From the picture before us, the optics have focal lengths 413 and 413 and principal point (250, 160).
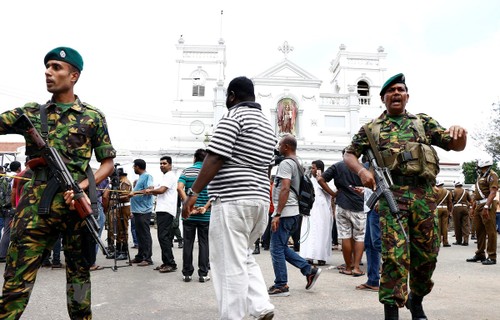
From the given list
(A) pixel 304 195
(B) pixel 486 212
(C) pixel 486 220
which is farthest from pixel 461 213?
(A) pixel 304 195

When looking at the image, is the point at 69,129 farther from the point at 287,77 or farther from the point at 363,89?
the point at 363,89

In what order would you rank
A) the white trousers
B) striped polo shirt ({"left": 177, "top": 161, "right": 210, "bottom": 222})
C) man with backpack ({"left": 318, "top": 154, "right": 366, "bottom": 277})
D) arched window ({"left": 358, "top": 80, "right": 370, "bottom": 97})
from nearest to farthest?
the white trousers
striped polo shirt ({"left": 177, "top": 161, "right": 210, "bottom": 222})
man with backpack ({"left": 318, "top": 154, "right": 366, "bottom": 277})
arched window ({"left": 358, "top": 80, "right": 370, "bottom": 97})

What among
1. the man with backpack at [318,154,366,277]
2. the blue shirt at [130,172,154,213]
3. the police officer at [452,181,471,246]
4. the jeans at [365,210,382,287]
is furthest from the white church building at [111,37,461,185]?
the jeans at [365,210,382,287]

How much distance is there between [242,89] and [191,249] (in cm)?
314

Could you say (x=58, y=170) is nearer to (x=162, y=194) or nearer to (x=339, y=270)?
(x=162, y=194)

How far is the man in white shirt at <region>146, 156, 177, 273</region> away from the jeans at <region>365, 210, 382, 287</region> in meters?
2.94

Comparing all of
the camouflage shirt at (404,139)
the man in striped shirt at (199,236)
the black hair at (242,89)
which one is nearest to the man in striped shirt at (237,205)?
the black hair at (242,89)

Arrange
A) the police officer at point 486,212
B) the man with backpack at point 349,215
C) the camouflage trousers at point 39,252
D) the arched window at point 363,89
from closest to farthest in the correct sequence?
the camouflage trousers at point 39,252 < the man with backpack at point 349,215 < the police officer at point 486,212 < the arched window at point 363,89

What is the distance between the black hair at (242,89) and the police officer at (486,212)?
254 inches

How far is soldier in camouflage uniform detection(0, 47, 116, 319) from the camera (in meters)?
2.43

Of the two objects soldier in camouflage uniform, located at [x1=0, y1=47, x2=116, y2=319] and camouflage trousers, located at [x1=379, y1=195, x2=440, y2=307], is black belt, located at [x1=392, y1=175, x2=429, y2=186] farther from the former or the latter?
soldier in camouflage uniform, located at [x1=0, y1=47, x2=116, y2=319]

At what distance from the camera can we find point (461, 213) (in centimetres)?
1153

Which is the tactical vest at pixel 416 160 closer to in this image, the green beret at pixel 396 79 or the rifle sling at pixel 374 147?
the rifle sling at pixel 374 147

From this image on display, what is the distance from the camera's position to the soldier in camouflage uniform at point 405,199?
306 centimetres
